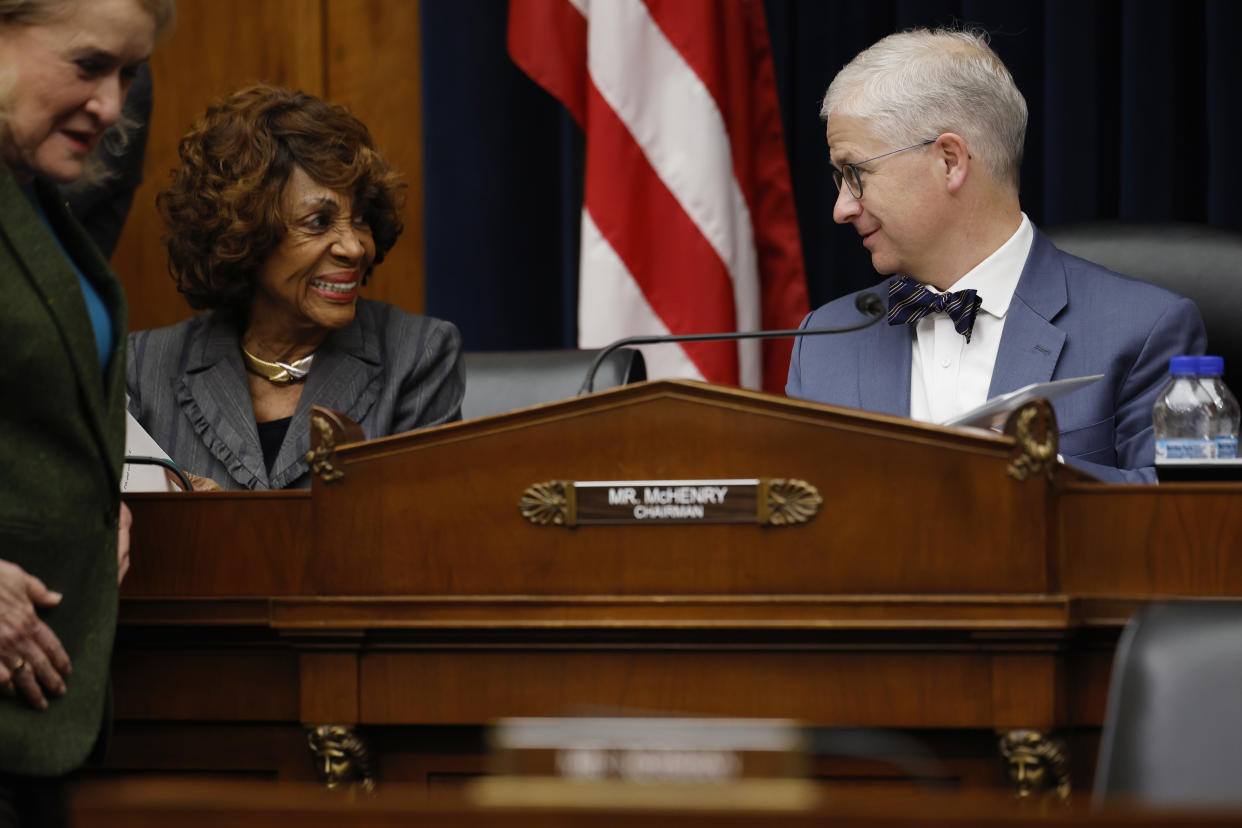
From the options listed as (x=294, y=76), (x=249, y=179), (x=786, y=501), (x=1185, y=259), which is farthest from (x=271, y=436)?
(x=294, y=76)

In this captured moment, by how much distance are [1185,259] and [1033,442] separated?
1.28m

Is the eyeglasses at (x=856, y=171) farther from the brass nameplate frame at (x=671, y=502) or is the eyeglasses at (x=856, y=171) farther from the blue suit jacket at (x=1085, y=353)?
the brass nameplate frame at (x=671, y=502)

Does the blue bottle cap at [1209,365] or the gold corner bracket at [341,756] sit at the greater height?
the blue bottle cap at [1209,365]

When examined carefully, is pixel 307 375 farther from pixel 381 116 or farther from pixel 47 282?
pixel 381 116

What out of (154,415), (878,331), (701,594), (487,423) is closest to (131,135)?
(154,415)

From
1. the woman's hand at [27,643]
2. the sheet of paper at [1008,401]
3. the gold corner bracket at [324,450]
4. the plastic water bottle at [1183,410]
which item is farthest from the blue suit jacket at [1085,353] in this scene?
the woman's hand at [27,643]

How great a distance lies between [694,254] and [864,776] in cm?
189

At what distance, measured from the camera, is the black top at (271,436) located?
7.61 ft

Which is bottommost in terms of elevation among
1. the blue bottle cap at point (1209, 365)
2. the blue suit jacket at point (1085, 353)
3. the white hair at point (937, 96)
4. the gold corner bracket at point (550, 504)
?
the gold corner bracket at point (550, 504)

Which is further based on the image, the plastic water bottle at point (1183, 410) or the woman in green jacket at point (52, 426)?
the plastic water bottle at point (1183, 410)

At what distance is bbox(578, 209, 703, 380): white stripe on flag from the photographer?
3.14 meters

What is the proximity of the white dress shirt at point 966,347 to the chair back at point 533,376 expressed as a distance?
19.1 inches

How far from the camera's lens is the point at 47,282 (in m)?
1.34

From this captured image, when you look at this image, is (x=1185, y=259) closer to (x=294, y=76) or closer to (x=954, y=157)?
(x=954, y=157)
